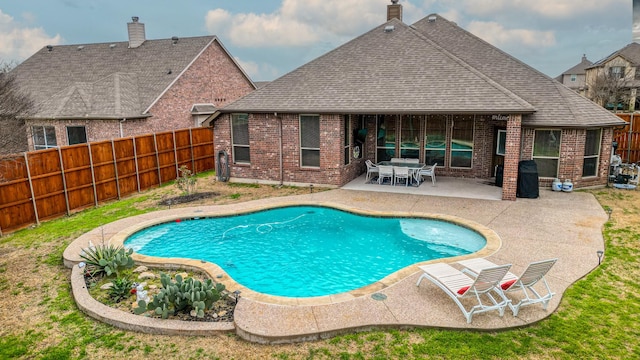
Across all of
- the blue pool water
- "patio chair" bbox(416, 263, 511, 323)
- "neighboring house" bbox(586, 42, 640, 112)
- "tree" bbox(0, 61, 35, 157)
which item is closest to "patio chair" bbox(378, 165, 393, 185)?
the blue pool water

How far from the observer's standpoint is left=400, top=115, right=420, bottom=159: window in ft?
55.2

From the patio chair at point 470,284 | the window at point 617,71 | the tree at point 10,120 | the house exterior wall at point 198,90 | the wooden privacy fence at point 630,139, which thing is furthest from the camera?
the window at point 617,71

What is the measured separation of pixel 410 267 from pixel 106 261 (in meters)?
6.07

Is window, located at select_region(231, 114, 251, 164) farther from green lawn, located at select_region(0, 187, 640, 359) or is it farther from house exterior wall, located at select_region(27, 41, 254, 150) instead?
green lawn, located at select_region(0, 187, 640, 359)

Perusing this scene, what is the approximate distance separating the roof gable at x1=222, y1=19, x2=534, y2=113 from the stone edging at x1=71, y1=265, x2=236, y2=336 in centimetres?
959

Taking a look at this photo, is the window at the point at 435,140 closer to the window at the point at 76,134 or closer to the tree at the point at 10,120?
the tree at the point at 10,120

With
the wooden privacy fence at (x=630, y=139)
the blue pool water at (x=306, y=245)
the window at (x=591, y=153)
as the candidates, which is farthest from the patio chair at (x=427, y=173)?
the wooden privacy fence at (x=630, y=139)

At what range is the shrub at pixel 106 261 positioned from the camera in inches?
324

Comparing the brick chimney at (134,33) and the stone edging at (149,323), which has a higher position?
the brick chimney at (134,33)

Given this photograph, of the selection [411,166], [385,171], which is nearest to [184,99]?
[385,171]

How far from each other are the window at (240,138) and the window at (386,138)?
5.42 m

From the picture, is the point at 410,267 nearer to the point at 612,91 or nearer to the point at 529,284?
the point at 529,284

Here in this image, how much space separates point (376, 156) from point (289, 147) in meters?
3.97

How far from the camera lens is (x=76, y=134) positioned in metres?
20.1
